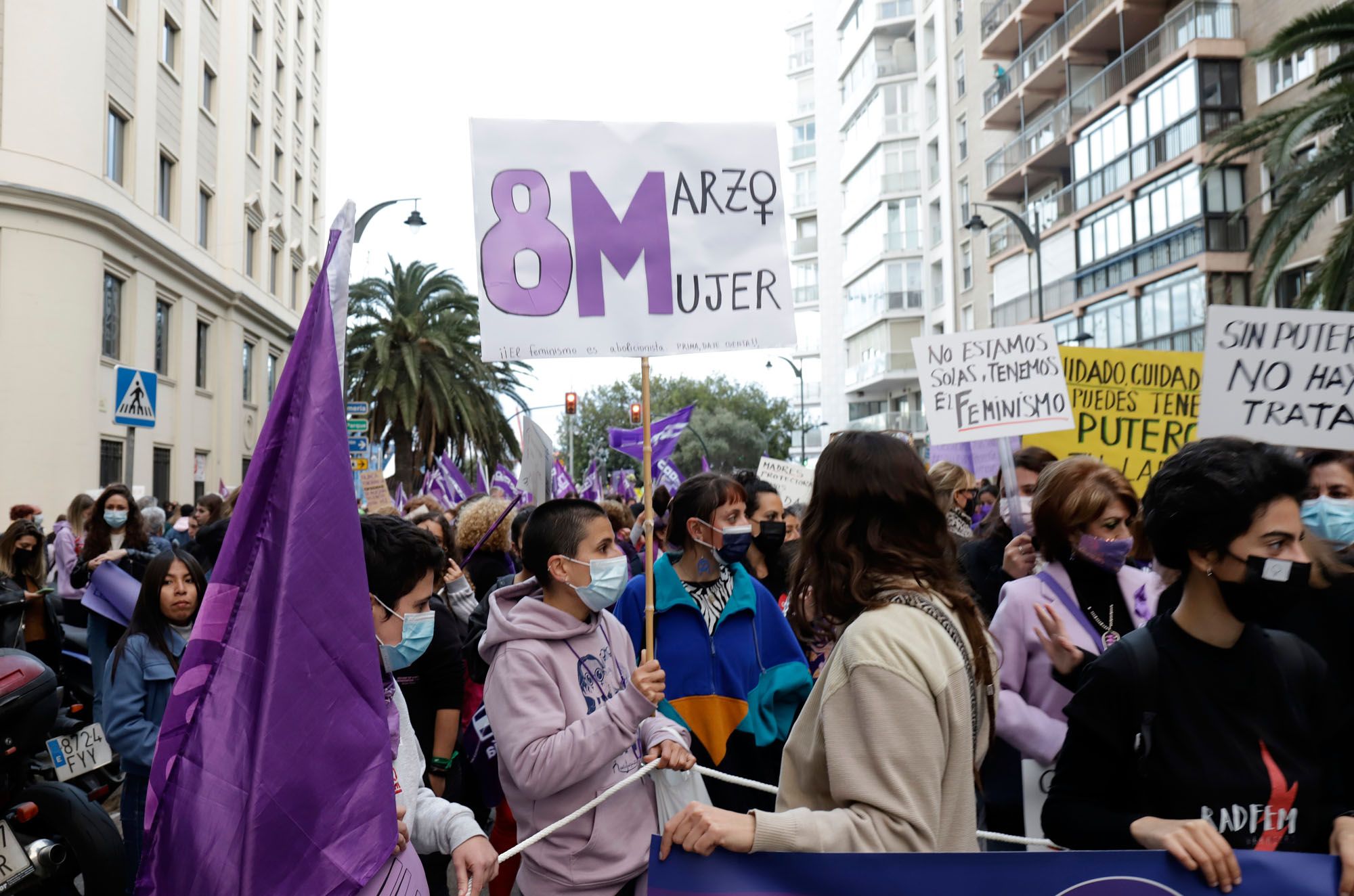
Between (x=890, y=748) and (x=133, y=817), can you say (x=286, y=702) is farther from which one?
(x=133, y=817)

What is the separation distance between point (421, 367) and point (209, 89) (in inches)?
360

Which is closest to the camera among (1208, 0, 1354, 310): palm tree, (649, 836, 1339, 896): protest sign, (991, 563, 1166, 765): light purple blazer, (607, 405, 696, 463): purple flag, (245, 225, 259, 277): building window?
(649, 836, 1339, 896): protest sign

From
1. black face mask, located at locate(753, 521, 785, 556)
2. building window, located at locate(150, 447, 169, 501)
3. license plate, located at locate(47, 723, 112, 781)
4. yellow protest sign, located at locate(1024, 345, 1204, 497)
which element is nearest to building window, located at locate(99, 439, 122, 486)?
building window, located at locate(150, 447, 169, 501)

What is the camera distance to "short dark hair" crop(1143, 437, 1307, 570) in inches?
95.5

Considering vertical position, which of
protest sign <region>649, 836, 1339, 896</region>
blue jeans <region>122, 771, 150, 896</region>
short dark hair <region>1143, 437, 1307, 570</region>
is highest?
short dark hair <region>1143, 437, 1307, 570</region>

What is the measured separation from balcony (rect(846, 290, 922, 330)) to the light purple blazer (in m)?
52.5

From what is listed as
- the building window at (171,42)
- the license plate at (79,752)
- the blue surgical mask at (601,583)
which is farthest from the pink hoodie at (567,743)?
the building window at (171,42)

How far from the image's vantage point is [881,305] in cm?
5631

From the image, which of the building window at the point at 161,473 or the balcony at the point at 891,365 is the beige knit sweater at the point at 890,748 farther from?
the balcony at the point at 891,365

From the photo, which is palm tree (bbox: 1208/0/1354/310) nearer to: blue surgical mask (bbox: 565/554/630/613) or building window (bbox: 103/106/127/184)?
blue surgical mask (bbox: 565/554/630/613)

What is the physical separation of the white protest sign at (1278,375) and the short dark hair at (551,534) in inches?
115

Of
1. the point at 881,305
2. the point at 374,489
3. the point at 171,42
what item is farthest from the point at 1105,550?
the point at 881,305

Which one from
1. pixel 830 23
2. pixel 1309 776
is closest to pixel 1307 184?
pixel 1309 776

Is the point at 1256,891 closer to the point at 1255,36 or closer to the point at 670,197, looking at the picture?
the point at 670,197
